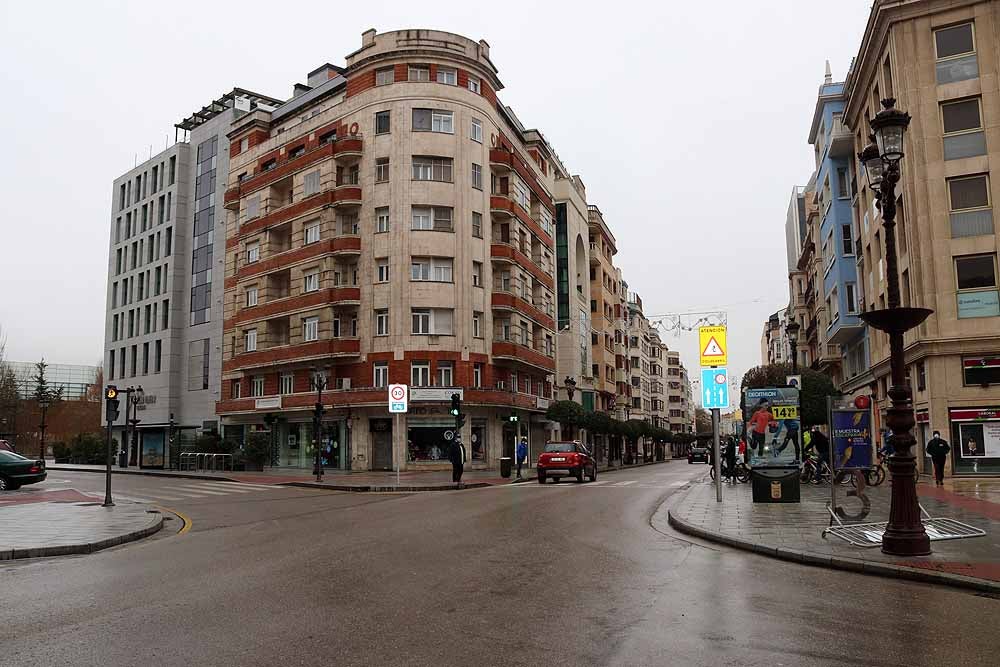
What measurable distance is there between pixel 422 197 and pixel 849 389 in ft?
88.5

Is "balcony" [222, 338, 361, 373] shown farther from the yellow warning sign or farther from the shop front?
the shop front

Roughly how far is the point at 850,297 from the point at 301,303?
3072 centimetres

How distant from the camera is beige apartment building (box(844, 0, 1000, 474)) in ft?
94.0

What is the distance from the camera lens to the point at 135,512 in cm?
1742

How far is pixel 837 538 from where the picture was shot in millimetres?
10961

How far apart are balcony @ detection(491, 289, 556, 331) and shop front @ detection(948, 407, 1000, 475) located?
74.5 feet

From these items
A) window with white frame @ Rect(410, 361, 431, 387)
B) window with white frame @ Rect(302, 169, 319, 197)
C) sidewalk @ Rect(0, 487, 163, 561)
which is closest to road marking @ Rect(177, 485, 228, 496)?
sidewalk @ Rect(0, 487, 163, 561)

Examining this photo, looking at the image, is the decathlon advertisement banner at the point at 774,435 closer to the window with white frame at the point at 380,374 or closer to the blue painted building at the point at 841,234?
the blue painted building at the point at 841,234

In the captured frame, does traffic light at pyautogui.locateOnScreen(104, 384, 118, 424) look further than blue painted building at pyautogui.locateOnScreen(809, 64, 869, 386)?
No

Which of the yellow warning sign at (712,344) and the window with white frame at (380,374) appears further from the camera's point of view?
the window with white frame at (380,374)

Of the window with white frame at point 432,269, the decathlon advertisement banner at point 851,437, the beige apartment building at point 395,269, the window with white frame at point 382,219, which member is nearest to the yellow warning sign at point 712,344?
the decathlon advertisement banner at point 851,437

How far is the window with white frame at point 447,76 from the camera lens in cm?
4284

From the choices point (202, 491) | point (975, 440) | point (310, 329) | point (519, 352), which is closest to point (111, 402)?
point (202, 491)

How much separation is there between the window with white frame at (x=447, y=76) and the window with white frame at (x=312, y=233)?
10.8 m
